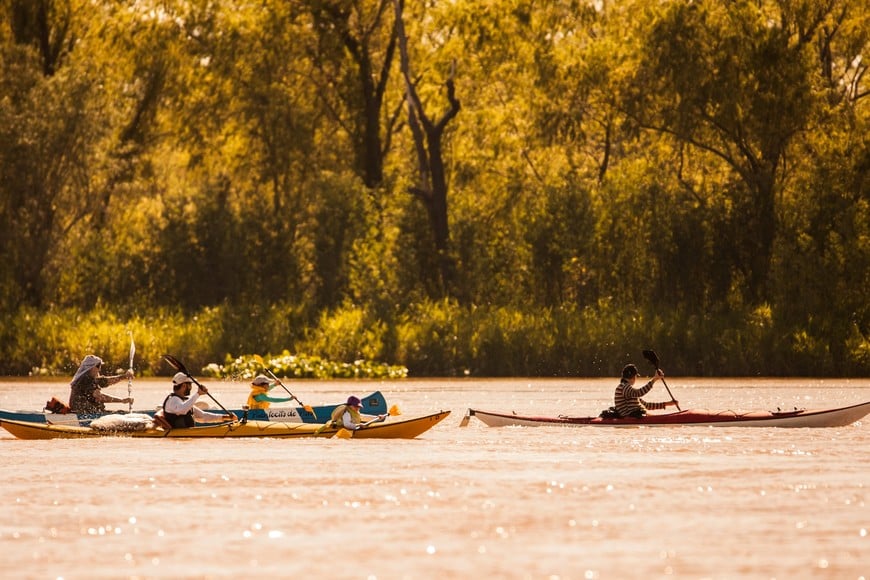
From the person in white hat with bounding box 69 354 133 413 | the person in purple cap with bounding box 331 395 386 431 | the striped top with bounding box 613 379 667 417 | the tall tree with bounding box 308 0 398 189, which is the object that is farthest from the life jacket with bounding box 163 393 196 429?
the tall tree with bounding box 308 0 398 189

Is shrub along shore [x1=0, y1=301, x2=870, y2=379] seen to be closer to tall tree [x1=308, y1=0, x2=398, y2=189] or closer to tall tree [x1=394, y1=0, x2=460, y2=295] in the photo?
tall tree [x1=394, y1=0, x2=460, y2=295]

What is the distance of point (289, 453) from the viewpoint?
26.1m

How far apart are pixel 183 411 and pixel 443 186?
29760 millimetres

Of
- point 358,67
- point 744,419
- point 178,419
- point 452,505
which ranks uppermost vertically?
Result: point 358,67

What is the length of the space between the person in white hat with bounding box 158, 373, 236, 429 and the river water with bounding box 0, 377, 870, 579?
0.40 m

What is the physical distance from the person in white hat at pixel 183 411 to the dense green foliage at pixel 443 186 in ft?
72.7

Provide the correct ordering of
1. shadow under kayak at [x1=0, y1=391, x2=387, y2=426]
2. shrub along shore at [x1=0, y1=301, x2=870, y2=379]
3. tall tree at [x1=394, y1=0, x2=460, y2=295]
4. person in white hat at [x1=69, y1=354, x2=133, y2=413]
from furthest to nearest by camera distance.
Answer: tall tree at [x1=394, y1=0, x2=460, y2=295] → shrub along shore at [x1=0, y1=301, x2=870, y2=379] → person in white hat at [x1=69, y1=354, x2=133, y2=413] → shadow under kayak at [x1=0, y1=391, x2=387, y2=426]

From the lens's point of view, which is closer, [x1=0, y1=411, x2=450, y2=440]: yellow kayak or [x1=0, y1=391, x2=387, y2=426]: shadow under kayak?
[x1=0, y1=411, x2=450, y2=440]: yellow kayak

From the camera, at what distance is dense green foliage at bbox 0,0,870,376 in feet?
167

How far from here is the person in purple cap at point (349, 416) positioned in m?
28.4

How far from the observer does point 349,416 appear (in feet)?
93.5

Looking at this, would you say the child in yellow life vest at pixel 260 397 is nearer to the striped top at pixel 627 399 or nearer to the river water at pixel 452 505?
the river water at pixel 452 505

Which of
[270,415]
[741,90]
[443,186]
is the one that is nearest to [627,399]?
[270,415]

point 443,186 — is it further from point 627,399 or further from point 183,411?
point 183,411
